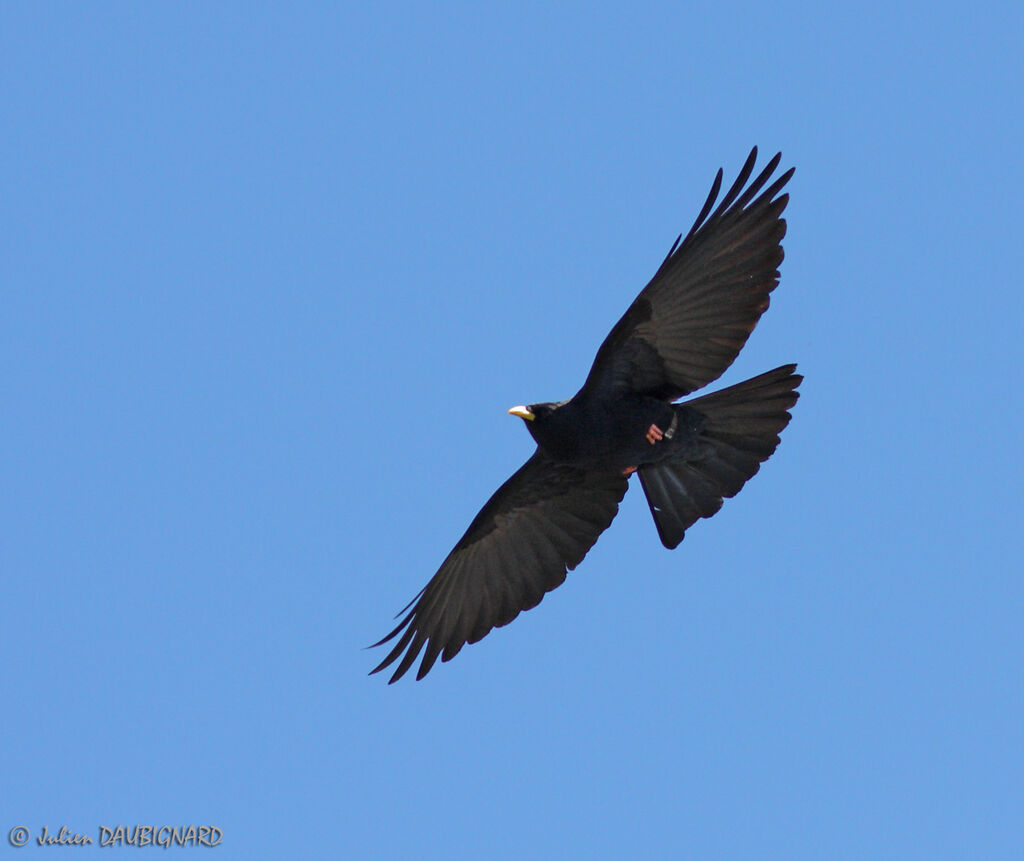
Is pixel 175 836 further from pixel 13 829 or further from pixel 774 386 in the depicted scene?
pixel 774 386

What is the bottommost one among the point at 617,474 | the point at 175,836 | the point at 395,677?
the point at 175,836

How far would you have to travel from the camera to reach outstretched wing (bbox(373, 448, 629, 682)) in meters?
13.9

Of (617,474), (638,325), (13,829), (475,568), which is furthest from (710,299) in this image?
(13,829)

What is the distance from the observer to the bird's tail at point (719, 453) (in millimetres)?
12180

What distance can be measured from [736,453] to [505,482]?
2.65 meters

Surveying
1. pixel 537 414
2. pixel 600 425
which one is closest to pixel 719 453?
pixel 600 425

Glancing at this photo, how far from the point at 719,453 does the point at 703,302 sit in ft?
4.71

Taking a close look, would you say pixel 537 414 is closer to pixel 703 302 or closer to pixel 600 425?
pixel 600 425

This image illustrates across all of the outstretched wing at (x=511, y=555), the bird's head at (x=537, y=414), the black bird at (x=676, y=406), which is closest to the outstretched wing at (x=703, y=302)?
the black bird at (x=676, y=406)

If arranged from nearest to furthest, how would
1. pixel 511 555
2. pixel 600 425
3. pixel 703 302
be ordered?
1. pixel 703 302
2. pixel 600 425
3. pixel 511 555

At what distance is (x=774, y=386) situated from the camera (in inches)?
478

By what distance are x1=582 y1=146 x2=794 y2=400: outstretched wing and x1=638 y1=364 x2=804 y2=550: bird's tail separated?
314mm

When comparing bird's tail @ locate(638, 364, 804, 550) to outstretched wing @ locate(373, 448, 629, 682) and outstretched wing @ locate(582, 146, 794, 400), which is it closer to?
outstretched wing @ locate(582, 146, 794, 400)

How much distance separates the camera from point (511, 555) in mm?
14195
